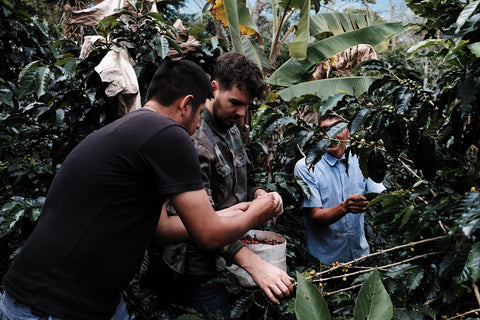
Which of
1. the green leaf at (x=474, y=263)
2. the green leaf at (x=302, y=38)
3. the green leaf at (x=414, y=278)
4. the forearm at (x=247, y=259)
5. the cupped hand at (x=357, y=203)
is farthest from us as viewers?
the green leaf at (x=302, y=38)

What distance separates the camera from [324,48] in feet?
13.9

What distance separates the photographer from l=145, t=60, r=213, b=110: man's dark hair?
151 cm

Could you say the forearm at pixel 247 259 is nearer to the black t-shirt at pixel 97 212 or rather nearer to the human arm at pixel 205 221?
the human arm at pixel 205 221

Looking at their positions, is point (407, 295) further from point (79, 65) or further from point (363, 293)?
point (79, 65)

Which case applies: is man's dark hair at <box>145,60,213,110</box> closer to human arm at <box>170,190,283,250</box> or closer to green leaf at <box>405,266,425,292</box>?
human arm at <box>170,190,283,250</box>

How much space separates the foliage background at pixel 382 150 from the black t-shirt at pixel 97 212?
0.42m

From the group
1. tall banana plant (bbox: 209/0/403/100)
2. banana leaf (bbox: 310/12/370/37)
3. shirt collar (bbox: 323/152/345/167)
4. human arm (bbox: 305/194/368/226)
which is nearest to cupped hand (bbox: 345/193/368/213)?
human arm (bbox: 305/194/368/226)

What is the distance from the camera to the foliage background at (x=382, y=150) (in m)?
1.18

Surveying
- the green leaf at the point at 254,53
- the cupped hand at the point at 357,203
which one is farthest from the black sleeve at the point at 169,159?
the green leaf at the point at 254,53

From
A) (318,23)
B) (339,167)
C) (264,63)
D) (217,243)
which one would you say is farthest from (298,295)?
(318,23)

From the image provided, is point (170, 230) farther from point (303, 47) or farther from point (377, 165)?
point (303, 47)

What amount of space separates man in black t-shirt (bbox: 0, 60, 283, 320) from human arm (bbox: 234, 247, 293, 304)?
8.9 inches

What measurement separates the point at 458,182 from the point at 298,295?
858mm

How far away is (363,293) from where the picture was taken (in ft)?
2.98
